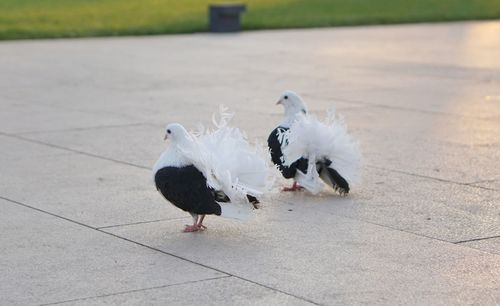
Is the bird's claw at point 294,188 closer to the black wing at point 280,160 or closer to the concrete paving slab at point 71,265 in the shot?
the black wing at point 280,160

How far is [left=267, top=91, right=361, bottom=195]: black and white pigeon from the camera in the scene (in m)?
7.80

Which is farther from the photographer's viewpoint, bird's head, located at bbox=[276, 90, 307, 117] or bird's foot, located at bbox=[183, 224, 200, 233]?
bird's head, located at bbox=[276, 90, 307, 117]

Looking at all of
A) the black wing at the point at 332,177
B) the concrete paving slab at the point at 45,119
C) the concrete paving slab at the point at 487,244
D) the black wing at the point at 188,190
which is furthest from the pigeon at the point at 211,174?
the concrete paving slab at the point at 45,119

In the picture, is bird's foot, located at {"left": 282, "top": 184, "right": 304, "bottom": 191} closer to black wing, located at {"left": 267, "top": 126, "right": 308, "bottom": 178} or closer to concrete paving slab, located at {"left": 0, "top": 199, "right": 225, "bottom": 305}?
black wing, located at {"left": 267, "top": 126, "right": 308, "bottom": 178}

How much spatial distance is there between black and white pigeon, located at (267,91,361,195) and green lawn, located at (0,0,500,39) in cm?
1444

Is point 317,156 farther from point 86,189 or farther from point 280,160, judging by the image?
point 86,189

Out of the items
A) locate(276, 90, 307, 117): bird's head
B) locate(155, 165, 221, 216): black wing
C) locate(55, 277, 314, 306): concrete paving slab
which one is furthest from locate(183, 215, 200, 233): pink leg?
locate(276, 90, 307, 117): bird's head

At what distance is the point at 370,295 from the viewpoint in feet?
18.4

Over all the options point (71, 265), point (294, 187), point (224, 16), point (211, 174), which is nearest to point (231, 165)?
→ point (211, 174)

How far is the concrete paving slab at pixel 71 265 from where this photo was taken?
5664 millimetres

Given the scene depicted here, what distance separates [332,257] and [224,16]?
1731cm

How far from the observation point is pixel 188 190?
6.54 meters

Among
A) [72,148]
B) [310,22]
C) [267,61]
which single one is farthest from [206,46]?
[72,148]

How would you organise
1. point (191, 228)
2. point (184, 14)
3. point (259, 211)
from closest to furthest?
point (191, 228), point (259, 211), point (184, 14)
